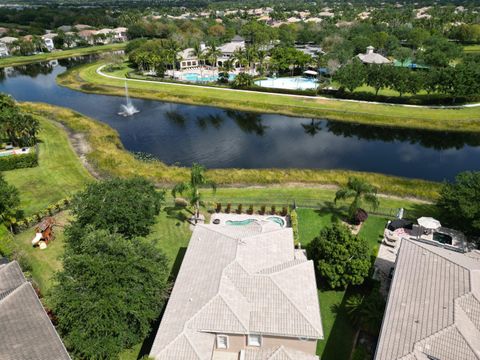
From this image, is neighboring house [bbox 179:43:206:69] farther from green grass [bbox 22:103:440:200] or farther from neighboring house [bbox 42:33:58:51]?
neighboring house [bbox 42:33:58:51]

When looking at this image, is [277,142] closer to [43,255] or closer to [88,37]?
[43,255]

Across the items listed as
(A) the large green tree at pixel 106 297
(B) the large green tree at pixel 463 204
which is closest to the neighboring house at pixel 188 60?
(B) the large green tree at pixel 463 204

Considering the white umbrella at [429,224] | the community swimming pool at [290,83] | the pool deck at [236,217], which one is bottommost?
the community swimming pool at [290,83]

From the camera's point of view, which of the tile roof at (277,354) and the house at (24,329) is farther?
the tile roof at (277,354)

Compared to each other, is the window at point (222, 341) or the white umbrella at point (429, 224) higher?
the window at point (222, 341)

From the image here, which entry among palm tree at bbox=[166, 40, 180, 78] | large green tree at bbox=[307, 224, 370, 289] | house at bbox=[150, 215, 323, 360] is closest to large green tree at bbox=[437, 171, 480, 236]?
large green tree at bbox=[307, 224, 370, 289]

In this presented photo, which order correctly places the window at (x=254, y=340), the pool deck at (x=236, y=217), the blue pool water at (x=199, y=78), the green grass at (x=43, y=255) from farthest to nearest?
the blue pool water at (x=199, y=78) → the pool deck at (x=236, y=217) → the green grass at (x=43, y=255) → the window at (x=254, y=340)

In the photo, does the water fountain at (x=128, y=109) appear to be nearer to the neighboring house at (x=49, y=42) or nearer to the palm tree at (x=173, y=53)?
the palm tree at (x=173, y=53)
